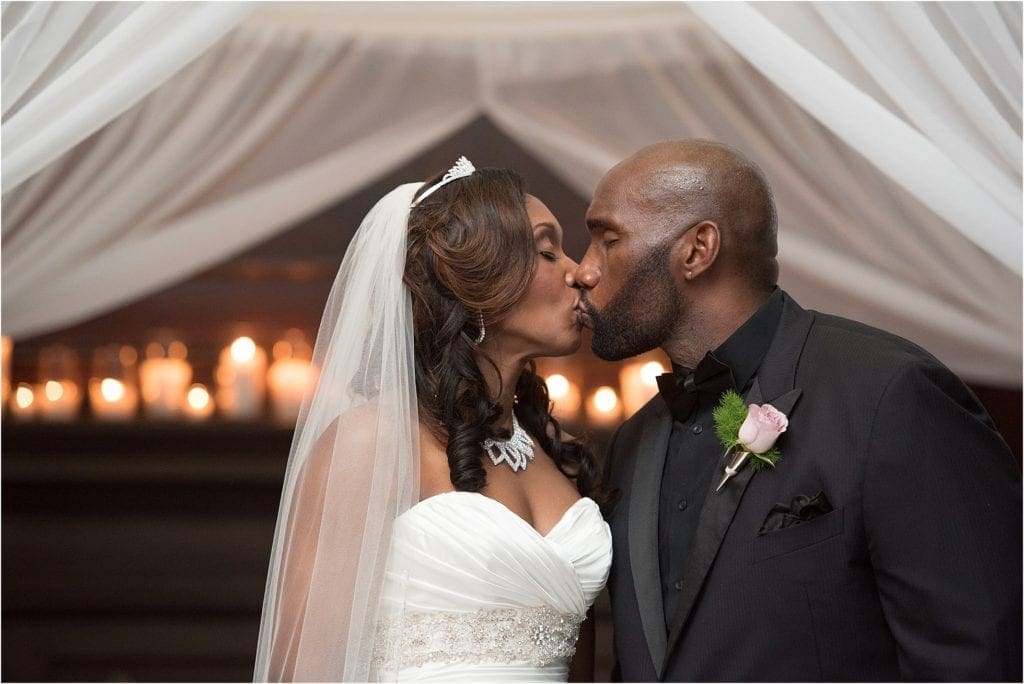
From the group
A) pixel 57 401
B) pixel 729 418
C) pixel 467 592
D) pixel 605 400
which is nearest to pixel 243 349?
pixel 57 401

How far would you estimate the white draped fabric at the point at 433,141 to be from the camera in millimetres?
3383

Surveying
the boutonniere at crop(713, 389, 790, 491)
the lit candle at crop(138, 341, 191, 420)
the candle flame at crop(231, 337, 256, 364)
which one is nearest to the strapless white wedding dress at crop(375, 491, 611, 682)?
the boutonniere at crop(713, 389, 790, 491)

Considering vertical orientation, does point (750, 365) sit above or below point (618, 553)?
above

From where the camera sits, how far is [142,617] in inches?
262

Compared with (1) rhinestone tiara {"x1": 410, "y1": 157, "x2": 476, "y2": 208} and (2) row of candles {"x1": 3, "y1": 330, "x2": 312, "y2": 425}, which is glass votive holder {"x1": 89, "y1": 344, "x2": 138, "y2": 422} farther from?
(1) rhinestone tiara {"x1": 410, "y1": 157, "x2": 476, "y2": 208}

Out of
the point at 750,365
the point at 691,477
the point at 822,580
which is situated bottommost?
the point at 822,580

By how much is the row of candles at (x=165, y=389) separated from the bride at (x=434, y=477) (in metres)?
3.99

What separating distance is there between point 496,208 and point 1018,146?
3.97 ft

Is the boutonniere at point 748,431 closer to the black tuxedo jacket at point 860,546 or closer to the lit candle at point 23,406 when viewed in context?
the black tuxedo jacket at point 860,546

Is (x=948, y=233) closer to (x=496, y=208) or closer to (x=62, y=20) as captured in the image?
(x=496, y=208)

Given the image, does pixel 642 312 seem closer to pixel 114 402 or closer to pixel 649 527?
pixel 649 527

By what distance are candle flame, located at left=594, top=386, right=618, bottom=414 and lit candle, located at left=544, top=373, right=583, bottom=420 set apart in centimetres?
14

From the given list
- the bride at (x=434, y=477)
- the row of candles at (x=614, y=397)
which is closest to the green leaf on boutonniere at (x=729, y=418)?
the bride at (x=434, y=477)

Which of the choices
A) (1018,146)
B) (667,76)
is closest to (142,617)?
(667,76)
